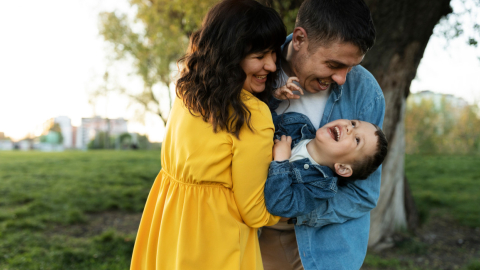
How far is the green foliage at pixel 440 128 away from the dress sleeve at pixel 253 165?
10.7 metres

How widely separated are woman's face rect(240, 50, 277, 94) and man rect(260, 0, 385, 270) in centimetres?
29

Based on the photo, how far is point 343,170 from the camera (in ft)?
6.04

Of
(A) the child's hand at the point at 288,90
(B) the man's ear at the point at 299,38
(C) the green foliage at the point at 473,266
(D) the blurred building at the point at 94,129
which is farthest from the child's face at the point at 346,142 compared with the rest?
(D) the blurred building at the point at 94,129

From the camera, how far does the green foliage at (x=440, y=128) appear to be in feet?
36.2

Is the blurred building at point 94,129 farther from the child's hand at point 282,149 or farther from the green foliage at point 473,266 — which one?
the child's hand at point 282,149

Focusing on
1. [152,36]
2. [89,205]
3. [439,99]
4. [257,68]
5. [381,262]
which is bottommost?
[381,262]

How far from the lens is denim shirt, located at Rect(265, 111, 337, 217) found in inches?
62.0

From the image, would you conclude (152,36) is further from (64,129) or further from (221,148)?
(64,129)

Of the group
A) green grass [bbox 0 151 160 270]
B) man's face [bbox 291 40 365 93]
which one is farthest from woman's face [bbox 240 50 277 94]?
green grass [bbox 0 151 160 270]

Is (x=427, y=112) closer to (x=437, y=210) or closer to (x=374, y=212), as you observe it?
(x=437, y=210)

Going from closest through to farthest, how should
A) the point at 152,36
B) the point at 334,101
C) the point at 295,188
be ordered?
the point at 295,188 → the point at 334,101 → the point at 152,36

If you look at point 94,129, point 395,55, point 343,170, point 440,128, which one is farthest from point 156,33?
point 94,129

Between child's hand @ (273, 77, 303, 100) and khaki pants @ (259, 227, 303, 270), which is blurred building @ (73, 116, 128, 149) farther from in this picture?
child's hand @ (273, 77, 303, 100)

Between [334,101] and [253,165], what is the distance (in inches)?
28.8
